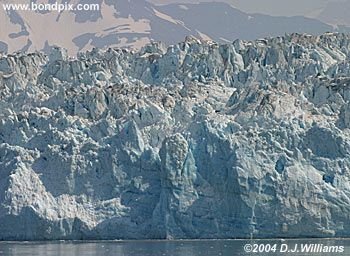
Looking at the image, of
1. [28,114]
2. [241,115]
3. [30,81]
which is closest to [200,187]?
[241,115]

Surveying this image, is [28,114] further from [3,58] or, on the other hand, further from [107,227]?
[3,58]

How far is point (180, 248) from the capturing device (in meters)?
45.6

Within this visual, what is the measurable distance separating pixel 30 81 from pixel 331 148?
21.2 m

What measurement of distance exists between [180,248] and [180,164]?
353 cm

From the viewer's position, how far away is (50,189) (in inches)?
1928
